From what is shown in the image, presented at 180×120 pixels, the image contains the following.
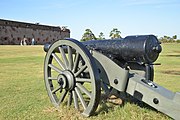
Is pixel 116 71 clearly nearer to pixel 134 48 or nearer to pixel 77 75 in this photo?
pixel 134 48

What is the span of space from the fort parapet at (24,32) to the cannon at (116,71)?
117ft

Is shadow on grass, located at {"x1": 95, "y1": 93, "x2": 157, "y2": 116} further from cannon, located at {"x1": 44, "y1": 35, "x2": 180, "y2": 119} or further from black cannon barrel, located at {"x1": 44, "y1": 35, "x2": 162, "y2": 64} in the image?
black cannon barrel, located at {"x1": 44, "y1": 35, "x2": 162, "y2": 64}

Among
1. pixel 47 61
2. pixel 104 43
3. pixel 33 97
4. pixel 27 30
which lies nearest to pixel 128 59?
pixel 104 43

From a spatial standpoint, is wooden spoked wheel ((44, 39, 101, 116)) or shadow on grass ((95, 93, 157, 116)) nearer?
wooden spoked wheel ((44, 39, 101, 116))

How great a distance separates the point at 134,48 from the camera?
351 cm

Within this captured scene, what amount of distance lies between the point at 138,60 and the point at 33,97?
8.39ft

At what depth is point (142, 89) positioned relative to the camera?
3.23 m

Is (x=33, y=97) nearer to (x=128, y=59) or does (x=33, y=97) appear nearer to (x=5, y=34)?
(x=128, y=59)

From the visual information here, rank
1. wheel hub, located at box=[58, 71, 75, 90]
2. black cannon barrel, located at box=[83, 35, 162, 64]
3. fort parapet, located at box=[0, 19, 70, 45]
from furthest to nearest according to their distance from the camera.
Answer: fort parapet, located at box=[0, 19, 70, 45] → wheel hub, located at box=[58, 71, 75, 90] → black cannon barrel, located at box=[83, 35, 162, 64]

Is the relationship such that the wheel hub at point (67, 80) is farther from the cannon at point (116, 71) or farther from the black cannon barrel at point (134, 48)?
the black cannon barrel at point (134, 48)

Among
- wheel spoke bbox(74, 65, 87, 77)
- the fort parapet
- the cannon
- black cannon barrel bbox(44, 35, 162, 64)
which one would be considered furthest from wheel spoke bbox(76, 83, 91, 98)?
the fort parapet

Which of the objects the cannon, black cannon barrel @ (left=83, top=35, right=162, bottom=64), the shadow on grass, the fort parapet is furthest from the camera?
the fort parapet

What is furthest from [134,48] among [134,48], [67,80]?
[67,80]

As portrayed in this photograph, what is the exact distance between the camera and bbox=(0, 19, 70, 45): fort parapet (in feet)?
124
